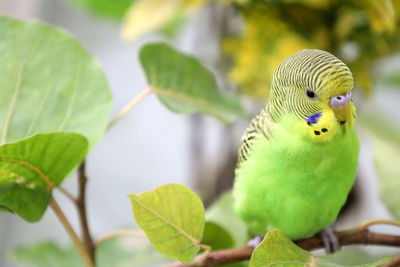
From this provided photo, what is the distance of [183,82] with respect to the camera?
1.98ft

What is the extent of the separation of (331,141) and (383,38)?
63cm

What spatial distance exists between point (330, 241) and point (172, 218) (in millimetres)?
213

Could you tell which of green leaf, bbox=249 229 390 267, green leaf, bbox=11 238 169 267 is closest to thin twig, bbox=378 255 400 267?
green leaf, bbox=249 229 390 267

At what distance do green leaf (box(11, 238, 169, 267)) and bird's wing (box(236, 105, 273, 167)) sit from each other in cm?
34

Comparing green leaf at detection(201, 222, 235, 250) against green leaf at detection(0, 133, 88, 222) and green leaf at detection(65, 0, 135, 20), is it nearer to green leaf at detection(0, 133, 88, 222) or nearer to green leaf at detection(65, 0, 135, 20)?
green leaf at detection(0, 133, 88, 222)

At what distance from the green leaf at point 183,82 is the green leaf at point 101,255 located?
299mm

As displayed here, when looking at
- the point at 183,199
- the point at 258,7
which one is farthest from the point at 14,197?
the point at 258,7

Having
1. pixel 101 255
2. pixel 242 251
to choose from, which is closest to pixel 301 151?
pixel 242 251

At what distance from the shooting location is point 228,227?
621 millimetres

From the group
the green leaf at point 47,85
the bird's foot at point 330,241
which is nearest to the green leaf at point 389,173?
the bird's foot at point 330,241

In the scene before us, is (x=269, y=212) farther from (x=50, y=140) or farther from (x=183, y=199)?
(x=50, y=140)

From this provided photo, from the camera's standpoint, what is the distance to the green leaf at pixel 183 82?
1.92ft

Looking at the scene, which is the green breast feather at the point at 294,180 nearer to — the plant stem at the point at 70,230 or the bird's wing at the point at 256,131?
the bird's wing at the point at 256,131

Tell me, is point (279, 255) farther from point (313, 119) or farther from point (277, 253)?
point (313, 119)
